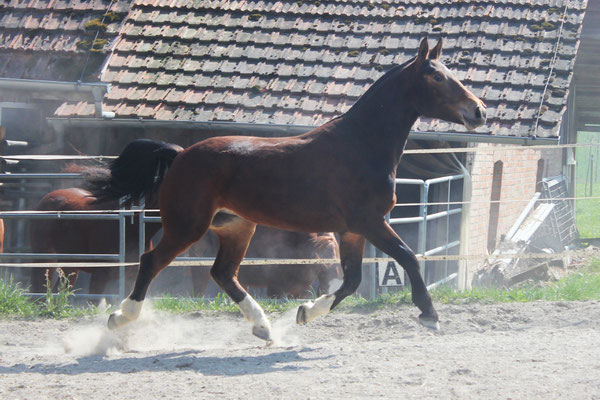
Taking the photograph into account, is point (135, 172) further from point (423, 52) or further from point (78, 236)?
point (78, 236)

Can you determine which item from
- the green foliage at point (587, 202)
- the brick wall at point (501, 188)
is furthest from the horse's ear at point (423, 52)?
the green foliage at point (587, 202)

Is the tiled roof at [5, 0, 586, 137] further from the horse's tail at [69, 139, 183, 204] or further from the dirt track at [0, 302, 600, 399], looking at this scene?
the dirt track at [0, 302, 600, 399]

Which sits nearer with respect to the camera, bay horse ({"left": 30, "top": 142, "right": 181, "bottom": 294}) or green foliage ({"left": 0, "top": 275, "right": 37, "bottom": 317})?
green foliage ({"left": 0, "top": 275, "right": 37, "bottom": 317})

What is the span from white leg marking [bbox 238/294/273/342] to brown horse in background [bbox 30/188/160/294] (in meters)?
2.91

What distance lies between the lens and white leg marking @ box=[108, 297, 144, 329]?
5.51 meters

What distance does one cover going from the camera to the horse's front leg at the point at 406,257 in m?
5.11

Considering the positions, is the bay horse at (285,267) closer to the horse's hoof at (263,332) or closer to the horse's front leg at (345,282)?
the horse's front leg at (345,282)

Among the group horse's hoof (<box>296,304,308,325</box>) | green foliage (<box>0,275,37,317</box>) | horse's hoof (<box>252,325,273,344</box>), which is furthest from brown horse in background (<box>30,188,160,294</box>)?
horse's hoof (<box>296,304,308,325</box>)

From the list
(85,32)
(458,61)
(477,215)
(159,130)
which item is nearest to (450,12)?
(458,61)

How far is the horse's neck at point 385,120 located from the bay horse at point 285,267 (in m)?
2.89

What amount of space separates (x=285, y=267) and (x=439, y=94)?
12.1 ft

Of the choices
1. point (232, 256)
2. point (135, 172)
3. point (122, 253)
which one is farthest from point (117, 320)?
point (122, 253)

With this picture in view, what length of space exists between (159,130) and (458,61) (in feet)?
12.9

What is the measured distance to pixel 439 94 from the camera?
534 cm
